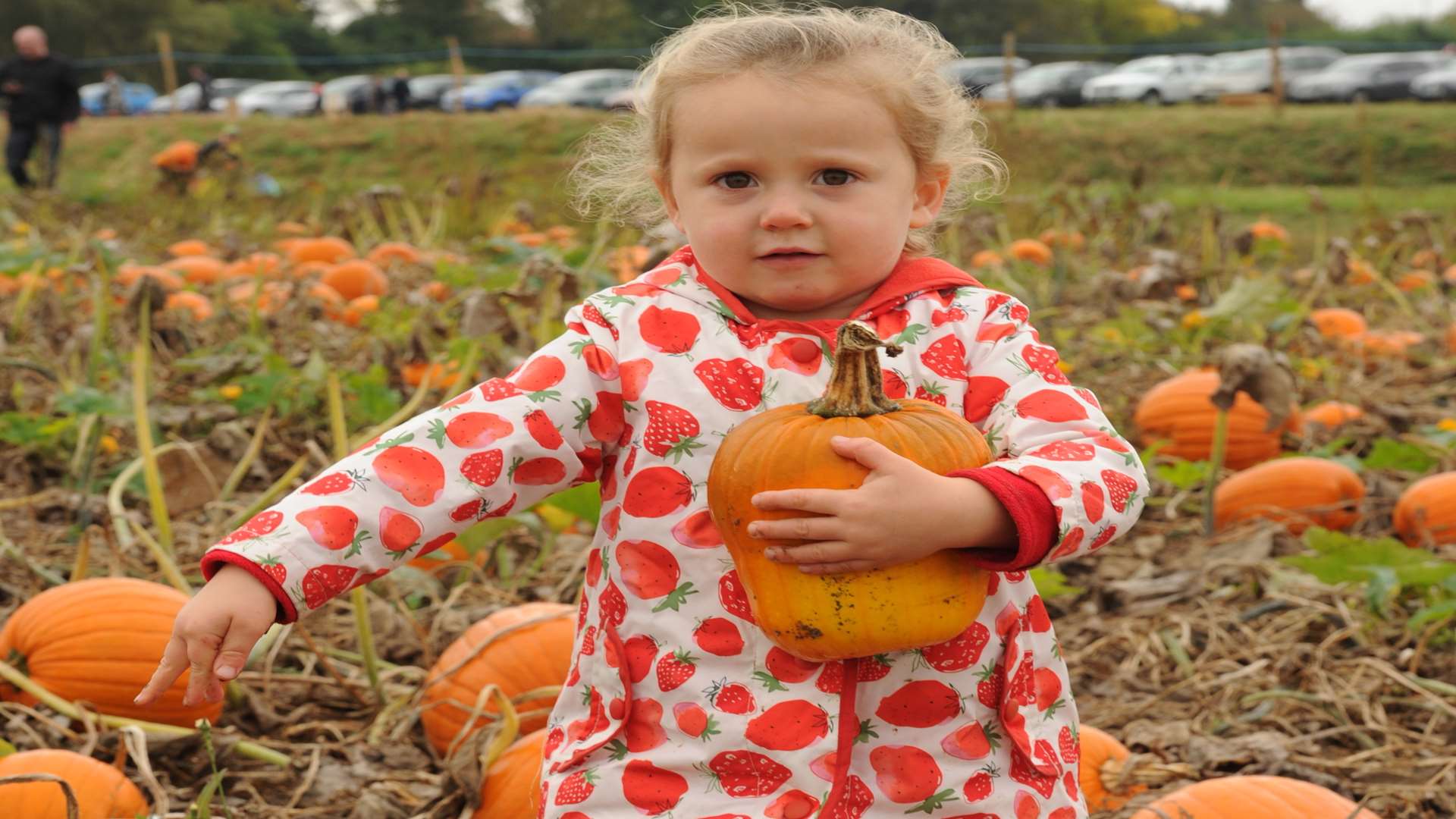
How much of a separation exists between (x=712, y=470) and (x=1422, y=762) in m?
1.43

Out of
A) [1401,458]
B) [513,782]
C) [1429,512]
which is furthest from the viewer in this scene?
[1401,458]

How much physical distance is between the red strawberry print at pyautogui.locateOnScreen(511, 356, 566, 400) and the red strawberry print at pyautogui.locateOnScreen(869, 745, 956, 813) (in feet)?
1.86

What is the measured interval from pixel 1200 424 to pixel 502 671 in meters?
2.46

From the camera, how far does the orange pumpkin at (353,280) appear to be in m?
6.23

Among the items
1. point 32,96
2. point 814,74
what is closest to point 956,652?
point 814,74

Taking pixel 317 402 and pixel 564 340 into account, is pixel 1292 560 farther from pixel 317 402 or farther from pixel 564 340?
pixel 317 402

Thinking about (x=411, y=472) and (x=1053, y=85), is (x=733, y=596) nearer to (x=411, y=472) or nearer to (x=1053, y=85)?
(x=411, y=472)

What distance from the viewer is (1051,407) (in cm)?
173

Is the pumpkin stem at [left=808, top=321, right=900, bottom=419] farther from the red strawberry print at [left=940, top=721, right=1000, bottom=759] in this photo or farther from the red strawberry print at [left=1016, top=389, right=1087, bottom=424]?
the red strawberry print at [left=940, top=721, right=1000, bottom=759]

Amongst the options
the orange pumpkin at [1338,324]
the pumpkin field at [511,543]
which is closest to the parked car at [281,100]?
the pumpkin field at [511,543]

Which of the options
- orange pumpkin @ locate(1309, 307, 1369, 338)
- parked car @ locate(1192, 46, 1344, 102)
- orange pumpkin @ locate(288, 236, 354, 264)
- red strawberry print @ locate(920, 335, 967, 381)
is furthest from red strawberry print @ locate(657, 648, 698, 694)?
parked car @ locate(1192, 46, 1344, 102)

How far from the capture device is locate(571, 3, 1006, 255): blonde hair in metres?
1.79

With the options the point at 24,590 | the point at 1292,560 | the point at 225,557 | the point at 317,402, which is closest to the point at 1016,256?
the point at 317,402

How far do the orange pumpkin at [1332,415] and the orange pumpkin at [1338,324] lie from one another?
104 centimetres
